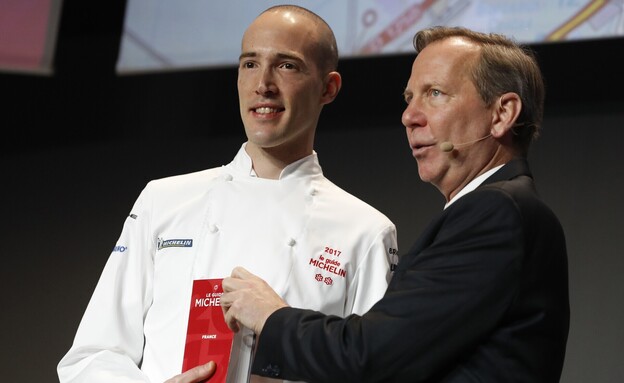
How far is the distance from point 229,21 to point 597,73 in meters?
1.30

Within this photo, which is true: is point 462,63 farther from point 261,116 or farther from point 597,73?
point 597,73

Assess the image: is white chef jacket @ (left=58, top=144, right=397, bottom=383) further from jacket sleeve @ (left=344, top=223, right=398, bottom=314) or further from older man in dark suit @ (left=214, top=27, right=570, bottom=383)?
older man in dark suit @ (left=214, top=27, right=570, bottom=383)

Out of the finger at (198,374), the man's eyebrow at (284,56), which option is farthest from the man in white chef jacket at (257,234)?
the finger at (198,374)

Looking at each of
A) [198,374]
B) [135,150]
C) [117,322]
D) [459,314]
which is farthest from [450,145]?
[135,150]

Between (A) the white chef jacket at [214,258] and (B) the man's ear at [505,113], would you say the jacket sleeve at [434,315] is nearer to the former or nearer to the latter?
(B) the man's ear at [505,113]

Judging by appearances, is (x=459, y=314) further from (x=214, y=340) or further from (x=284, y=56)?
(x=284, y=56)

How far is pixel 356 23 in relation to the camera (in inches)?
129

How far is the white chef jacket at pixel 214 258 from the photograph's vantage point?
1893mm

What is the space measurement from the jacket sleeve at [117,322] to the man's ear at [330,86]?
1.60ft

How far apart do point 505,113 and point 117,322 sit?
0.86 m

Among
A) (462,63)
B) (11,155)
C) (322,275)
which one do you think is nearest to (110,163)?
(11,155)

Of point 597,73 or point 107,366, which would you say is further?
point 597,73

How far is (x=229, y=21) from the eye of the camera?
3.50 m

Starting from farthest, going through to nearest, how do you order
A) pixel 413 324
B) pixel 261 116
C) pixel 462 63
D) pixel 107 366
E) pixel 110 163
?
pixel 110 163, pixel 261 116, pixel 107 366, pixel 462 63, pixel 413 324
